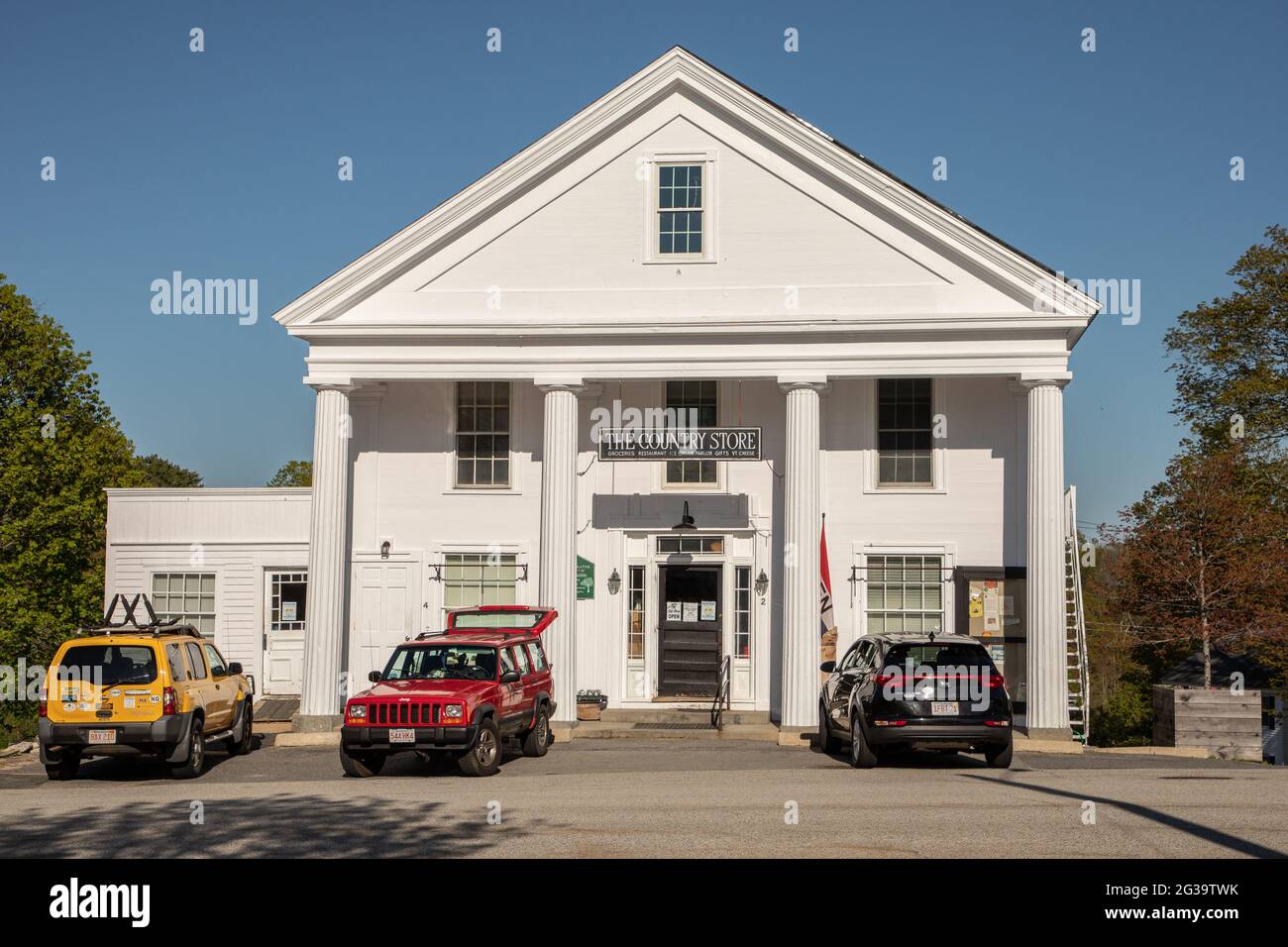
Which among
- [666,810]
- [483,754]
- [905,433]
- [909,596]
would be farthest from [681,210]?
[666,810]

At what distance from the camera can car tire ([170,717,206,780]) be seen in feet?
54.3

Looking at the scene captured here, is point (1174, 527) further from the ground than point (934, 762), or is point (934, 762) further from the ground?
point (1174, 527)

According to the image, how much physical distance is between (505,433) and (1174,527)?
14996 mm

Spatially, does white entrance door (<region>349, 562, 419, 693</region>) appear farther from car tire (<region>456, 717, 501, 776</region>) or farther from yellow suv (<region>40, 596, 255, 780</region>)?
car tire (<region>456, 717, 501, 776</region>)

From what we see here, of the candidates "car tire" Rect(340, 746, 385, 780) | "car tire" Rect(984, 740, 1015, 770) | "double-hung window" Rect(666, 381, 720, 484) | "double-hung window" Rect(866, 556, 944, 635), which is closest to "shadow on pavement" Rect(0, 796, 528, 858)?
"car tire" Rect(340, 746, 385, 780)

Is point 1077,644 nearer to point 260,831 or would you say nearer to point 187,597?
point 260,831

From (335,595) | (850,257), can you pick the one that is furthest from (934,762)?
(335,595)

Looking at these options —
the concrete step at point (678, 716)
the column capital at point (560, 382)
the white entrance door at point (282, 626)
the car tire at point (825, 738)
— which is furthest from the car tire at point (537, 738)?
the white entrance door at point (282, 626)

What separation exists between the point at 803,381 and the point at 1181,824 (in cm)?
1081

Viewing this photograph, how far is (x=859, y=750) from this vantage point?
54.6ft

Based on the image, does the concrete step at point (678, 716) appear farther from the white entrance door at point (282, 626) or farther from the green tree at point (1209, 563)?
the green tree at point (1209, 563)

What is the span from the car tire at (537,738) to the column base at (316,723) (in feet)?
12.9
